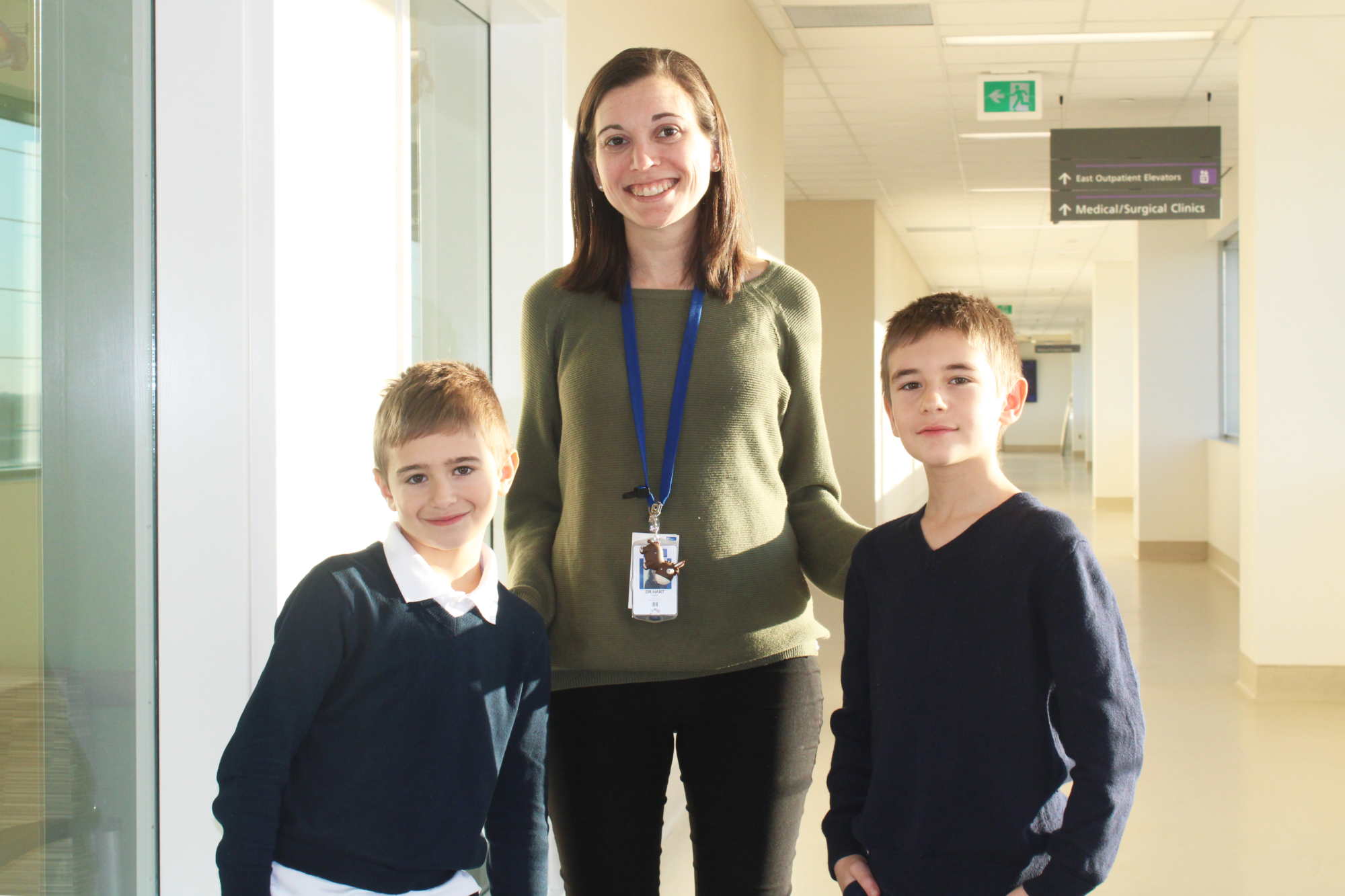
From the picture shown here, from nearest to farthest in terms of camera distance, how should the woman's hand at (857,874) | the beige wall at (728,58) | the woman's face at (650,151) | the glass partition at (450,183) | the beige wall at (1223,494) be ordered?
the woman's hand at (857,874) → the woman's face at (650,151) → the glass partition at (450,183) → the beige wall at (728,58) → the beige wall at (1223,494)

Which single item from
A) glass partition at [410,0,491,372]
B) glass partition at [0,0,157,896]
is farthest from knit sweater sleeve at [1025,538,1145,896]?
glass partition at [410,0,491,372]

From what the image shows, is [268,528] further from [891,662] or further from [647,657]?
[891,662]

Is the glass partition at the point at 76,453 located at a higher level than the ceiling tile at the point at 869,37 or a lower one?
lower

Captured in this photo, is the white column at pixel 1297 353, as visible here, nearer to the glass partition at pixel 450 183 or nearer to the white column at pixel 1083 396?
the glass partition at pixel 450 183

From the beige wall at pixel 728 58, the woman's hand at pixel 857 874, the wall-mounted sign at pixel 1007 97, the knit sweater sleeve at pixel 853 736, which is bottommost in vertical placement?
the woman's hand at pixel 857 874

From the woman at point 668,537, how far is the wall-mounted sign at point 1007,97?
5452mm

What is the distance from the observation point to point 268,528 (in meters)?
1.54

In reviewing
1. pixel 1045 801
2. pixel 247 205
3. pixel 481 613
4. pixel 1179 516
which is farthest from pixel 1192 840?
pixel 1179 516

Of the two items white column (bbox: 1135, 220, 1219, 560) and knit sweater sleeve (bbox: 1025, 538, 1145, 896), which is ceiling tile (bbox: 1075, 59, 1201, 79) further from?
knit sweater sleeve (bbox: 1025, 538, 1145, 896)

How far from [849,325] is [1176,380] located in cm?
293

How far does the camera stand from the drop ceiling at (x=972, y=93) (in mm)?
5418

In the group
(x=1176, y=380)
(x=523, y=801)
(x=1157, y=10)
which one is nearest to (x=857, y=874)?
(x=523, y=801)

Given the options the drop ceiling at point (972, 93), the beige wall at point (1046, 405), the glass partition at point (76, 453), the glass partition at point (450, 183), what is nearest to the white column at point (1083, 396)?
the beige wall at point (1046, 405)

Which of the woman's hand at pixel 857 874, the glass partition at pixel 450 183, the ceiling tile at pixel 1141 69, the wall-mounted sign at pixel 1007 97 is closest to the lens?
the woman's hand at pixel 857 874
